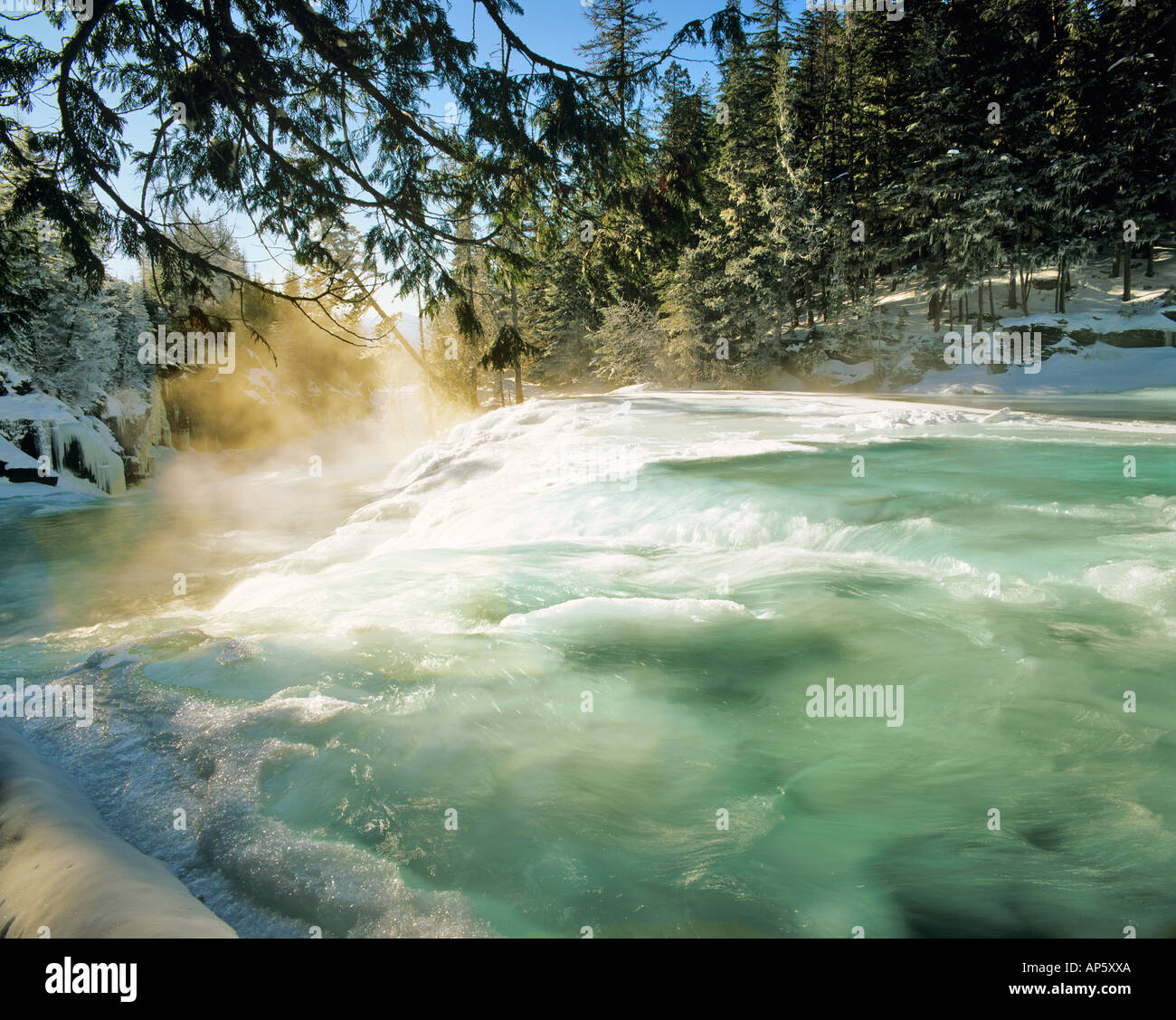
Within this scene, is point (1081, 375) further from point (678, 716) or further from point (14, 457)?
point (14, 457)

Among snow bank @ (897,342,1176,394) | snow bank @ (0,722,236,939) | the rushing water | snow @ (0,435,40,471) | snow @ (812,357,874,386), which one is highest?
snow @ (812,357,874,386)

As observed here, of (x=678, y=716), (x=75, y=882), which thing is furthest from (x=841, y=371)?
(x=75, y=882)

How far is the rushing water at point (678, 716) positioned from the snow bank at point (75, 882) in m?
0.33

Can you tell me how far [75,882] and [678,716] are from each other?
8.76 ft

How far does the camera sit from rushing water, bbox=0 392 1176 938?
2.32 meters

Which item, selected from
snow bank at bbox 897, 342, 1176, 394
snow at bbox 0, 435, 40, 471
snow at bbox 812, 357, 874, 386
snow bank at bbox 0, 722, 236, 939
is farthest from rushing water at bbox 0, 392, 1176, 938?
snow at bbox 812, 357, 874, 386

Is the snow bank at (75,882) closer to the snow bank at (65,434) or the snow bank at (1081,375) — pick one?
the snow bank at (65,434)

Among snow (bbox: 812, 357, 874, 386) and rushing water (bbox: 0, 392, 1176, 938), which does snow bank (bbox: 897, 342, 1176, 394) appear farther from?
rushing water (bbox: 0, 392, 1176, 938)

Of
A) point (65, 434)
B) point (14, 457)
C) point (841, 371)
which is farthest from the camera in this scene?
point (841, 371)

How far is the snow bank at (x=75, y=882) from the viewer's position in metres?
1.61

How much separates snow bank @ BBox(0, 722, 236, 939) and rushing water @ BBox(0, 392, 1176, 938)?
0.33 meters

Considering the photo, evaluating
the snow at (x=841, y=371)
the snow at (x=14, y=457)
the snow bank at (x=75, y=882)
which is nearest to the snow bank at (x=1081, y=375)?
the snow at (x=841, y=371)

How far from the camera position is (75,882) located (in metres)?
1.73
